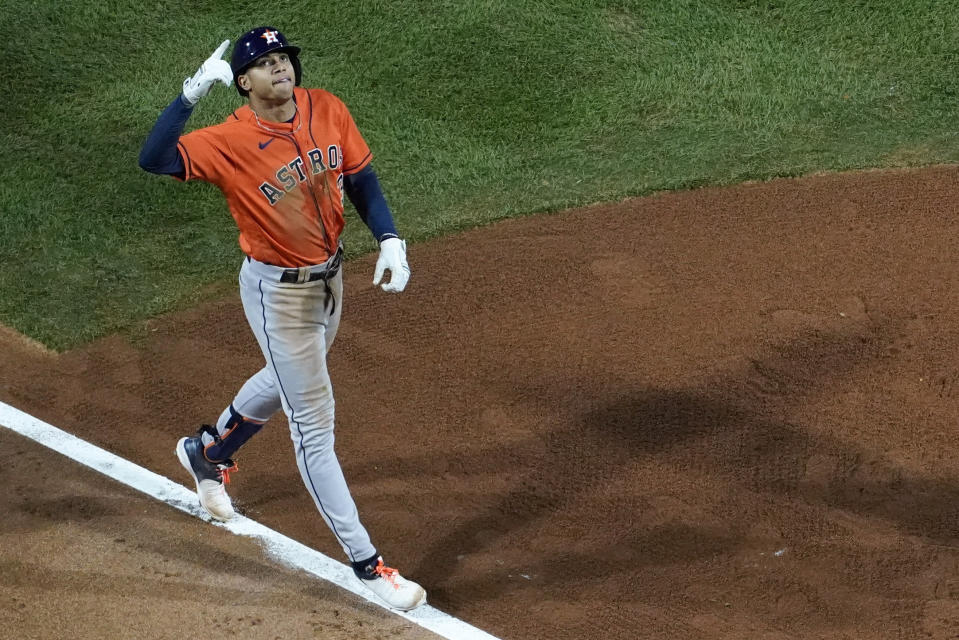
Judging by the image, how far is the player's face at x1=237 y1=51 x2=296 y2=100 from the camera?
410 centimetres

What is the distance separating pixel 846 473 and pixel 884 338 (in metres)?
1.13

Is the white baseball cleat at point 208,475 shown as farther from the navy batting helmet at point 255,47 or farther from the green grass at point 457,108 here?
the green grass at point 457,108

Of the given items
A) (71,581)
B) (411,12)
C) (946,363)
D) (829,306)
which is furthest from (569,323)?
(411,12)

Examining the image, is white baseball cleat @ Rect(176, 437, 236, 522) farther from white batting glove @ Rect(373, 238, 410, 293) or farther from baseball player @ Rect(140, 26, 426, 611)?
white batting glove @ Rect(373, 238, 410, 293)

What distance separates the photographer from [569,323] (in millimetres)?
6266

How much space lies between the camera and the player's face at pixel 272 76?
4.10m

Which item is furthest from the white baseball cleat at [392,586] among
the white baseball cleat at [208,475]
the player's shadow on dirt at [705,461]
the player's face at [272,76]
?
the player's face at [272,76]

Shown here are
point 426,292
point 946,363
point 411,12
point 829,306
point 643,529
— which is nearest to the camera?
point 643,529

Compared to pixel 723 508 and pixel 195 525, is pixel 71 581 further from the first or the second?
pixel 723 508

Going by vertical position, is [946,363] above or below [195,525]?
below

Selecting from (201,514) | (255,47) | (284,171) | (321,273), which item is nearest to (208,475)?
(201,514)

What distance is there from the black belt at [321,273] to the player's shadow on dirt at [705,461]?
1293 millimetres

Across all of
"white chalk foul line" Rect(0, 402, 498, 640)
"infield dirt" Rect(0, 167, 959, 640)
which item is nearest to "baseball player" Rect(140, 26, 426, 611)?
"white chalk foul line" Rect(0, 402, 498, 640)

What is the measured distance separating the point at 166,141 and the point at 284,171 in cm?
44
